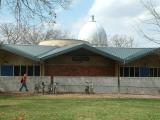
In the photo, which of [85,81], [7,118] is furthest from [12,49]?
[7,118]

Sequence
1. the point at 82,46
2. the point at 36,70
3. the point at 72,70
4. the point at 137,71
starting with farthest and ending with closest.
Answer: the point at 137,71 → the point at 36,70 → the point at 72,70 → the point at 82,46

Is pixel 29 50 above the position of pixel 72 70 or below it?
above

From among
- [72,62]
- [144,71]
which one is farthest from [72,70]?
[144,71]

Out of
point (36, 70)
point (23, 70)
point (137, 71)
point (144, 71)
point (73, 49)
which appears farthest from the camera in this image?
point (144, 71)

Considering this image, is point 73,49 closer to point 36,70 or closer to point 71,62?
point 71,62

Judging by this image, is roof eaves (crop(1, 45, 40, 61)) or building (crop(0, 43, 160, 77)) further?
building (crop(0, 43, 160, 77))

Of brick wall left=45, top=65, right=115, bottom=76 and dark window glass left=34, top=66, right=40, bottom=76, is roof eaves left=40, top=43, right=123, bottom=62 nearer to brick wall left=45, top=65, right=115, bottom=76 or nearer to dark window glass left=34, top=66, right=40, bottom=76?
brick wall left=45, top=65, right=115, bottom=76

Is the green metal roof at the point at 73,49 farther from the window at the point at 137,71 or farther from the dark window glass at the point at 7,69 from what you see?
the dark window glass at the point at 7,69

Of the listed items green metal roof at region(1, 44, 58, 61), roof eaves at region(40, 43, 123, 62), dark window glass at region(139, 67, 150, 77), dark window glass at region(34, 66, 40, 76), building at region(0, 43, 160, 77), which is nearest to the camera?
roof eaves at region(40, 43, 123, 62)

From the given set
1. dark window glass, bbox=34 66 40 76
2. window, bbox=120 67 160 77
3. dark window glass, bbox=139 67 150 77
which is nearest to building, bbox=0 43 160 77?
dark window glass, bbox=34 66 40 76

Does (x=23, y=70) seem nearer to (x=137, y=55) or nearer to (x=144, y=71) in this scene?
(x=137, y=55)

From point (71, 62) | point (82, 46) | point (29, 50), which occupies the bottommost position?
point (71, 62)

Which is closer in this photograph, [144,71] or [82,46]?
[82,46]

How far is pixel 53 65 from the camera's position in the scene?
152 feet
